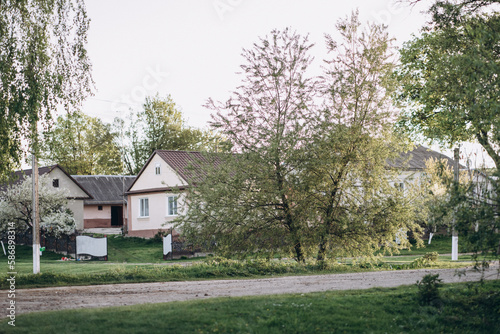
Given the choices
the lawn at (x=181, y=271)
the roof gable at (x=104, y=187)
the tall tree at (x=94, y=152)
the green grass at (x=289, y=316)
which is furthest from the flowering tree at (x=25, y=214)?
the tall tree at (x=94, y=152)

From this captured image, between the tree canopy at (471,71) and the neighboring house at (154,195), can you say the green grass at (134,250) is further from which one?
the tree canopy at (471,71)

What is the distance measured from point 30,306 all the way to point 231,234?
8785mm

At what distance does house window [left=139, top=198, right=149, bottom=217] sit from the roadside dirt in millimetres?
24900

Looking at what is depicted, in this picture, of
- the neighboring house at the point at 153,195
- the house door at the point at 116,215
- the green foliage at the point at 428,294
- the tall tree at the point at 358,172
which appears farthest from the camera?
the house door at the point at 116,215

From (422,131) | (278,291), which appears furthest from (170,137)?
(278,291)

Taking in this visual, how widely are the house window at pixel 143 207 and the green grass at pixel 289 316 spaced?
2988cm

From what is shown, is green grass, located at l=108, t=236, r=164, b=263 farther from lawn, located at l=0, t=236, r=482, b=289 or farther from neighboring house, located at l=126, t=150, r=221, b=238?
lawn, located at l=0, t=236, r=482, b=289

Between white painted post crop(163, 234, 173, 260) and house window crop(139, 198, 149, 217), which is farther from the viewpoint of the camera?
house window crop(139, 198, 149, 217)

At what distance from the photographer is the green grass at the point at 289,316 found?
8.22 metres

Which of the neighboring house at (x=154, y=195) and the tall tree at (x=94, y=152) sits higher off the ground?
the tall tree at (x=94, y=152)

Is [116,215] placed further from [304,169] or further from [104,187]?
[304,169]

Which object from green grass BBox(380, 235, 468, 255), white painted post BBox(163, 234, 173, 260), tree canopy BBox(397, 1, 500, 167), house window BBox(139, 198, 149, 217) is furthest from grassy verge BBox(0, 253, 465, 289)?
house window BBox(139, 198, 149, 217)

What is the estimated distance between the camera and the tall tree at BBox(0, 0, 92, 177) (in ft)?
43.0

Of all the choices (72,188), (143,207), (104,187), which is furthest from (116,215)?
(143,207)
